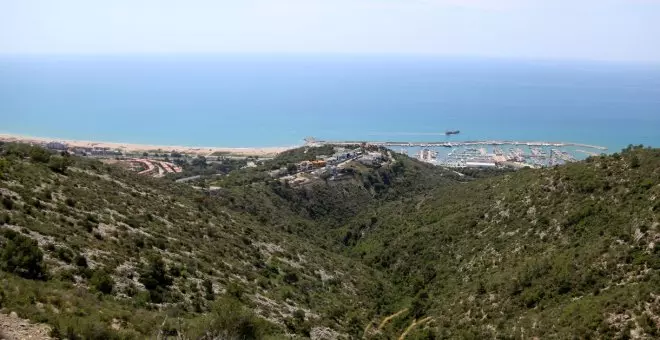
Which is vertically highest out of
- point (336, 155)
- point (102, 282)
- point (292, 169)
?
point (102, 282)

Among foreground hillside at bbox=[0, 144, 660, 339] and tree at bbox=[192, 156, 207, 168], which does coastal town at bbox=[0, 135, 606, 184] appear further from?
foreground hillside at bbox=[0, 144, 660, 339]

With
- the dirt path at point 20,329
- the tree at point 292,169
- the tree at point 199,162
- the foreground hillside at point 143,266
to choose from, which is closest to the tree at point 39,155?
the foreground hillside at point 143,266

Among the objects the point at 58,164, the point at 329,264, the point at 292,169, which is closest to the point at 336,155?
the point at 292,169

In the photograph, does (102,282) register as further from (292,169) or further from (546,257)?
(292,169)

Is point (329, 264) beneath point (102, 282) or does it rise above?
beneath

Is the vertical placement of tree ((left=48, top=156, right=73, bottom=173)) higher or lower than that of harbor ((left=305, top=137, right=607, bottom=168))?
higher

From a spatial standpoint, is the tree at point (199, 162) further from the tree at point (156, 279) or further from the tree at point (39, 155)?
the tree at point (156, 279)

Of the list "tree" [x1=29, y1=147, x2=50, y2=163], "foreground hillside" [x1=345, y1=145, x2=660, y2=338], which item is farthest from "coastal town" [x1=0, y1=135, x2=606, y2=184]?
"tree" [x1=29, y1=147, x2=50, y2=163]
